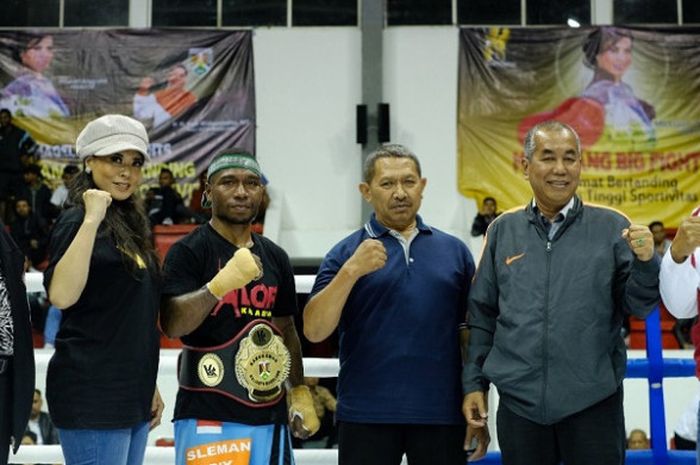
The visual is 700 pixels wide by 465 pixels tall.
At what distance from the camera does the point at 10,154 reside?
1288 centimetres

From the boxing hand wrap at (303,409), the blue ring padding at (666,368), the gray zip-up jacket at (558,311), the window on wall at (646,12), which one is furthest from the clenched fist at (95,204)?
the window on wall at (646,12)

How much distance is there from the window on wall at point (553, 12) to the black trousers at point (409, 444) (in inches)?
430

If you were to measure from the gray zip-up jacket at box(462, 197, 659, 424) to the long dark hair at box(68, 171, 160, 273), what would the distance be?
107 cm

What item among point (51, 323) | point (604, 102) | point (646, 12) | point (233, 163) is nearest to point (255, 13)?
point (604, 102)

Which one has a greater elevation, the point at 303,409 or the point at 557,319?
the point at 557,319

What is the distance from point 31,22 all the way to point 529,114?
7041 mm

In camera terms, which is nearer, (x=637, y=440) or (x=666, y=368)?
(x=666, y=368)

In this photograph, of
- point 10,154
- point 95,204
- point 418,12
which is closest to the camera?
point 95,204

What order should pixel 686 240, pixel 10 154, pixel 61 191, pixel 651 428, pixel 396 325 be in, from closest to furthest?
pixel 686 240
pixel 396 325
pixel 651 428
pixel 10 154
pixel 61 191

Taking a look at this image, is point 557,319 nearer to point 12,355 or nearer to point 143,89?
point 12,355

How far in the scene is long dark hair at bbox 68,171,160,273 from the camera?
2986 mm

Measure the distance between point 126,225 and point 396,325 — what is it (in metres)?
0.93

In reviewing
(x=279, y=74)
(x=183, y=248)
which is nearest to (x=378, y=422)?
(x=183, y=248)

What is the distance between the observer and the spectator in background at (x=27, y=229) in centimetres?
1223
